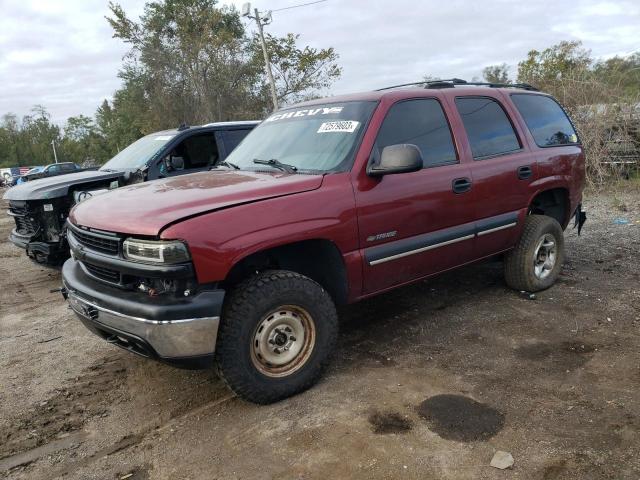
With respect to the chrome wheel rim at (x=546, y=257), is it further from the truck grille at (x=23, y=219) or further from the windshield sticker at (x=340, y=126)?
the truck grille at (x=23, y=219)

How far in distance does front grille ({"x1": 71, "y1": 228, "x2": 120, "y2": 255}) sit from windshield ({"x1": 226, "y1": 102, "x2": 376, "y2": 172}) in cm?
129

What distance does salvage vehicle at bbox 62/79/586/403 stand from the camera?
2.86 m

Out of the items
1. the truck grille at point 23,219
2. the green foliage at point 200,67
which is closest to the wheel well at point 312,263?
the truck grille at point 23,219

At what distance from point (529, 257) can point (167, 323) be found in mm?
3554

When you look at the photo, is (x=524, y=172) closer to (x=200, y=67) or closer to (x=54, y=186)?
(x=54, y=186)

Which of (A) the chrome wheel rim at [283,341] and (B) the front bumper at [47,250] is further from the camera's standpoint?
(B) the front bumper at [47,250]

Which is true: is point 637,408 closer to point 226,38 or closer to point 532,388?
point 532,388

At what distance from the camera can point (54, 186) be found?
6.28 m

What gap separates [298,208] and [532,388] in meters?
1.88

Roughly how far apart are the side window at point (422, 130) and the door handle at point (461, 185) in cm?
16

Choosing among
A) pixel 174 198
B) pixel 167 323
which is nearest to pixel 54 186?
pixel 174 198

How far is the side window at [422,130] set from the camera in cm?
381

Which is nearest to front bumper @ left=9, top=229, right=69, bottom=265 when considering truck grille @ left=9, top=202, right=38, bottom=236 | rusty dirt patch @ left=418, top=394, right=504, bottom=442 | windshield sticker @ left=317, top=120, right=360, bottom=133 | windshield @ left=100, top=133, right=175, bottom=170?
truck grille @ left=9, top=202, right=38, bottom=236

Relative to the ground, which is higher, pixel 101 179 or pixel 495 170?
pixel 101 179
